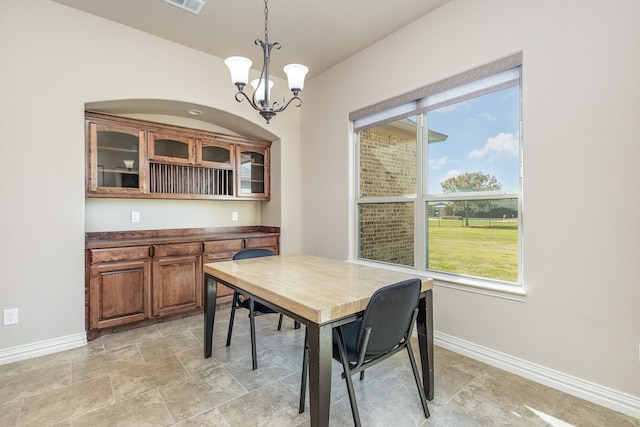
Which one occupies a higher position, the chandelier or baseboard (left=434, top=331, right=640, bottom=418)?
the chandelier

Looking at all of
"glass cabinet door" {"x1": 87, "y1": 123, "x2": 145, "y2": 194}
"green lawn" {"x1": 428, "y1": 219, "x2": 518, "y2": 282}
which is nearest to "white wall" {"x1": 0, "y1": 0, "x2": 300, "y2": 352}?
"glass cabinet door" {"x1": 87, "y1": 123, "x2": 145, "y2": 194}

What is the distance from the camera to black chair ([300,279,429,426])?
1.46 m

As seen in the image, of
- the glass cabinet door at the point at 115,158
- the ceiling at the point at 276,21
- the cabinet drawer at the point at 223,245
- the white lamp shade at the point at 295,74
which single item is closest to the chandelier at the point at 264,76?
the white lamp shade at the point at 295,74

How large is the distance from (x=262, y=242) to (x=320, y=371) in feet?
9.27

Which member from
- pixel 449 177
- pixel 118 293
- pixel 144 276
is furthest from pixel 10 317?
pixel 449 177

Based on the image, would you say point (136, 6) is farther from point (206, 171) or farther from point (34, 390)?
point (34, 390)

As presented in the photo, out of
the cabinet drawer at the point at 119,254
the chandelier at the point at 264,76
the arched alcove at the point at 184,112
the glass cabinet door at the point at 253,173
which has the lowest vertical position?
the cabinet drawer at the point at 119,254

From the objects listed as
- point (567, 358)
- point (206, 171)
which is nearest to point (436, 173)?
point (567, 358)

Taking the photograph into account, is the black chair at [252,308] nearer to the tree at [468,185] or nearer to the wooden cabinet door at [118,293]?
the wooden cabinet door at [118,293]

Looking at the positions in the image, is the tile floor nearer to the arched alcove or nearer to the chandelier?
the chandelier

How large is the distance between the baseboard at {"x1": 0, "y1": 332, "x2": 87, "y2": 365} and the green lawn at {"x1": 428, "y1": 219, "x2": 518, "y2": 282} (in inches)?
130

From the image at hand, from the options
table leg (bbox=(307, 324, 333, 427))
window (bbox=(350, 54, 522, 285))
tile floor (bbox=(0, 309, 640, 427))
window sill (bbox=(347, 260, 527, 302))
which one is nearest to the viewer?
table leg (bbox=(307, 324, 333, 427))

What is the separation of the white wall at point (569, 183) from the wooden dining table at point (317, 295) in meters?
0.88

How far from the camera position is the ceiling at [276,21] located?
8.85 feet
